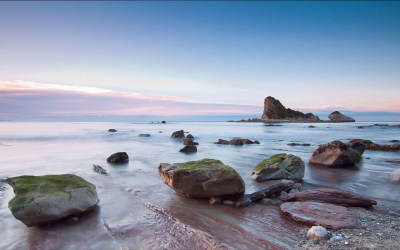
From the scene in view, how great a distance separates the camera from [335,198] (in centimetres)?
659

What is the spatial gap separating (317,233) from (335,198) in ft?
7.55

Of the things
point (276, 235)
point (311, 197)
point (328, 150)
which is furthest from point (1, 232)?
point (328, 150)

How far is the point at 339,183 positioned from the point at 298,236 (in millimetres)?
5561

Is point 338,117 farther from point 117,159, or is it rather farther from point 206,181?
point 206,181

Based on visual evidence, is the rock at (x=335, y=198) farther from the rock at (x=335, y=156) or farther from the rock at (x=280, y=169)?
the rock at (x=335, y=156)

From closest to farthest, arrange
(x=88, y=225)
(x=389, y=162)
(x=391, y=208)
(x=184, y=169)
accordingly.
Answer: (x=88, y=225)
(x=391, y=208)
(x=184, y=169)
(x=389, y=162)

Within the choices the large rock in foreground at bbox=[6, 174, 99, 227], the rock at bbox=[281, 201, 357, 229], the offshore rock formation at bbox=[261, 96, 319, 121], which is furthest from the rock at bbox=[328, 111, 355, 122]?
the large rock in foreground at bbox=[6, 174, 99, 227]

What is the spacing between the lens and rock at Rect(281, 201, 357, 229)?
517 centimetres

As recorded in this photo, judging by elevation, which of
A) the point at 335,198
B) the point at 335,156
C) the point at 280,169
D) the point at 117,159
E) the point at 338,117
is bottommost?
the point at 117,159

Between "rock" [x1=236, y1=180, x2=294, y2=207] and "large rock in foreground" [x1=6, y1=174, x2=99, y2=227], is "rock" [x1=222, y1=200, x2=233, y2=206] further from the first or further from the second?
"large rock in foreground" [x1=6, y1=174, x2=99, y2=227]

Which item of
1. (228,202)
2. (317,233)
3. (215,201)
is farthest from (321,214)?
(215,201)

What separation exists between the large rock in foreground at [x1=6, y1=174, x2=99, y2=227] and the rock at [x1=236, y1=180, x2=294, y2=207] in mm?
3778

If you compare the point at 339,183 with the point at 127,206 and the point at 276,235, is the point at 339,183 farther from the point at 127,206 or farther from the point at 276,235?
the point at 127,206

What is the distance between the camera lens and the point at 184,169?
727 centimetres
